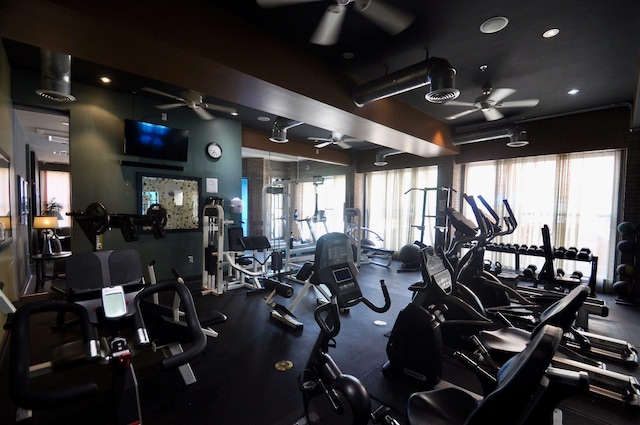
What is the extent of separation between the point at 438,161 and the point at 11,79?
7.48 meters

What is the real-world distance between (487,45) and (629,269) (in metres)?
4.22

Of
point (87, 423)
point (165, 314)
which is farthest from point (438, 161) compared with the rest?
point (87, 423)

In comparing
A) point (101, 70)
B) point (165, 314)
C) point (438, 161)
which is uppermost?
point (101, 70)

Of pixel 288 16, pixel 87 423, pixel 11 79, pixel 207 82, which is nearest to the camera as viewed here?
pixel 87 423

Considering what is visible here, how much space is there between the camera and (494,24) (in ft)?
8.63

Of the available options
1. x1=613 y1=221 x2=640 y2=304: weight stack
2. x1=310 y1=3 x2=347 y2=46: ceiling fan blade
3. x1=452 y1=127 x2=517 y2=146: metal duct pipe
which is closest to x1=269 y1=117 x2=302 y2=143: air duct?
x1=310 y1=3 x2=347 y2=46: ceiling fan blade

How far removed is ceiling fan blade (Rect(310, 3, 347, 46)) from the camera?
231cm

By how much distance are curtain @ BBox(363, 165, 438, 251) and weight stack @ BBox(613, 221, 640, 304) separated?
3.28 metres

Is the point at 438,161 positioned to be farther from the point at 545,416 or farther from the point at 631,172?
the point at 545,416

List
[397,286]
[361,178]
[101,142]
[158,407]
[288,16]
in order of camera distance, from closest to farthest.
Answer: [158,407], [288,16], [101,142], [397,286], [361,178]

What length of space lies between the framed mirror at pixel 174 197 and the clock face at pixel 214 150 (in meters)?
0.53

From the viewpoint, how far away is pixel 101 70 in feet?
12.0

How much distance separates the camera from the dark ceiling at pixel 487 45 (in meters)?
2.45

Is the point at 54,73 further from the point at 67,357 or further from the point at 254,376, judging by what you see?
the point at 254,376
